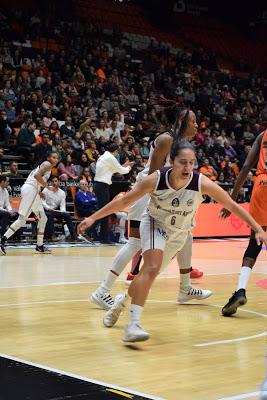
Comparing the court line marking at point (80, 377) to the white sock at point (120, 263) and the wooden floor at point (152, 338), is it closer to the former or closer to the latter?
the wooden floor at point (152, 338)

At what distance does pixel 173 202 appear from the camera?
17.0 feet

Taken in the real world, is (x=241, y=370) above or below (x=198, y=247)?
Result: above

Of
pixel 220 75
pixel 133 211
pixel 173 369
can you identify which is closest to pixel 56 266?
pixel 133 211

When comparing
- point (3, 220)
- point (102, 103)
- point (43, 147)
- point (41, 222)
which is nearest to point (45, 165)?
point (41, 222)

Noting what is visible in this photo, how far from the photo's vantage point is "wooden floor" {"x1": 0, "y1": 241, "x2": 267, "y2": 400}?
3906 mm

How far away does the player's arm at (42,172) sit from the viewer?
1225 centimetres

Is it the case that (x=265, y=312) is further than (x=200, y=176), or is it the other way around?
(x=265, y=312)

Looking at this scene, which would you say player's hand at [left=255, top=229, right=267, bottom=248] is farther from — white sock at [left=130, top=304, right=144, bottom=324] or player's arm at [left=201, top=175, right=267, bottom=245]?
white sock at [left=130, top=304, right=144, bottom=324]

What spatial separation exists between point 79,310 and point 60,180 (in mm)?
9642

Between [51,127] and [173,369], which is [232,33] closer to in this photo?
[51,127]

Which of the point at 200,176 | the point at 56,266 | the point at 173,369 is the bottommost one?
the point at 56,266

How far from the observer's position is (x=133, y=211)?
22.5ft

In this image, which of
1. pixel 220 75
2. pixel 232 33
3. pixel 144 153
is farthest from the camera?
pixel 232 33

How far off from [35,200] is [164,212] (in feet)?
25.6
